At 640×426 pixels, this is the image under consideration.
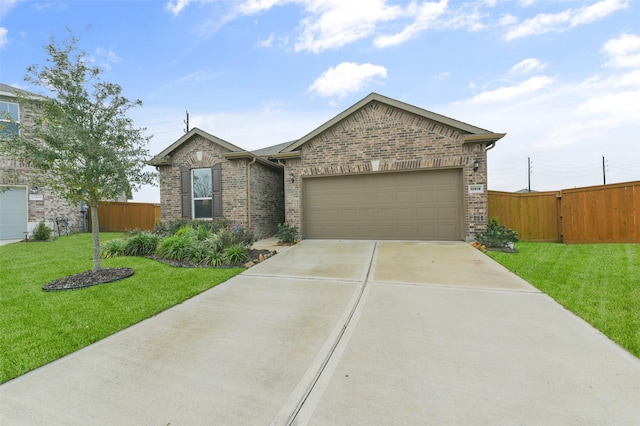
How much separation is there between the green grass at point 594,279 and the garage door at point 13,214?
17749 millimetres

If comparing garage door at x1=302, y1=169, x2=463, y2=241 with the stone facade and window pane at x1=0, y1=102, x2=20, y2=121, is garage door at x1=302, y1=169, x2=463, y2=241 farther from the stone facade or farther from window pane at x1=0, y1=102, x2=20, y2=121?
window pane at x1=0, y1=102, x2=20, y2=121

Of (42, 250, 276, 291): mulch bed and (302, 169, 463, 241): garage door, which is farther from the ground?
(302, 169, 463, 241): garage door

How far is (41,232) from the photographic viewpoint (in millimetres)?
10758

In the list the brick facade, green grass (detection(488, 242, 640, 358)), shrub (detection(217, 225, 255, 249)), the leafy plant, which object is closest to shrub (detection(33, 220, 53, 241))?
the brick facade

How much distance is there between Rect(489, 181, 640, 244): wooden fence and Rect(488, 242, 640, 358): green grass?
605 millimetres

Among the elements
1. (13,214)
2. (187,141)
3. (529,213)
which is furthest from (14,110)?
(529,213)

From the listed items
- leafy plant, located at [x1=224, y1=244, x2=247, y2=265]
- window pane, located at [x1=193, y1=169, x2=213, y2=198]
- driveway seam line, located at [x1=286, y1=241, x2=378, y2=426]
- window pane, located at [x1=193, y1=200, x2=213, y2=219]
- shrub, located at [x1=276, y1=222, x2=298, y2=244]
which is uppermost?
window pane, located at [x1=193, y1=169, x2=213, y2=198]

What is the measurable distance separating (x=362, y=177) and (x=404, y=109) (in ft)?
8.14

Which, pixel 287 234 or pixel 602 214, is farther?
pixel 287 234

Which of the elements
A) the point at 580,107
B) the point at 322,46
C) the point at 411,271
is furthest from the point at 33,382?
the point at 580,107

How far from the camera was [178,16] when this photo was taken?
838cm

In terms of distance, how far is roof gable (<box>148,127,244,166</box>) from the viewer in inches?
388

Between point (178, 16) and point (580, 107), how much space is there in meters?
14.0

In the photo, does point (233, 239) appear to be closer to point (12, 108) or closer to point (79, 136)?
point (79, 136)
